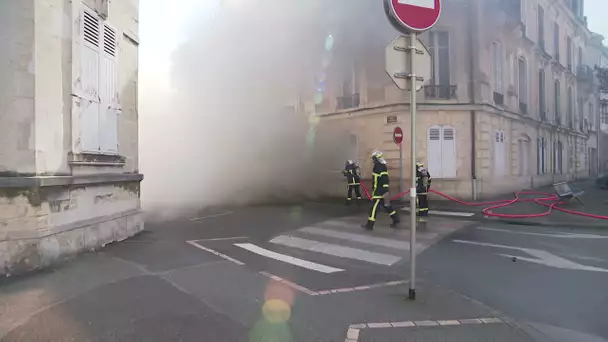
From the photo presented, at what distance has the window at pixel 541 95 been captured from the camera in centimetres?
1763

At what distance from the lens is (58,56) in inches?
177

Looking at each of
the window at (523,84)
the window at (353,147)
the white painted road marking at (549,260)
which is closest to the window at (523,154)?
the window at (523,84)

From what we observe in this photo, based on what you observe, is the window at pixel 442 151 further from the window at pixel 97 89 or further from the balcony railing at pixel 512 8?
the window at pixel 97 89

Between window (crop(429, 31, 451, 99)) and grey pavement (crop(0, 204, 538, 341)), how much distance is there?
7.86m

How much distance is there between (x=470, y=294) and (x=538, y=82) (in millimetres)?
16432

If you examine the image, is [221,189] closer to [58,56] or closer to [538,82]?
[58,56]

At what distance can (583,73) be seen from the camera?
23.5m

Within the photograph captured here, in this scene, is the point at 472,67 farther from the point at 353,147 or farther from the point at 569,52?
the point at 569,52

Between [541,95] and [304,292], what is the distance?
17.6 meters

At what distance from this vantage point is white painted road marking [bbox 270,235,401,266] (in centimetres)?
490

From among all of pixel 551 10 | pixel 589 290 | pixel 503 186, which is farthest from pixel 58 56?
pixel 551 10

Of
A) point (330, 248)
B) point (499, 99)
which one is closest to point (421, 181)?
point (330, 248)

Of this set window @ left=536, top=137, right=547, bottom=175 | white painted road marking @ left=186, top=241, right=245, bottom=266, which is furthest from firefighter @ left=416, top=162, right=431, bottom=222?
window @ left=536, top=137, right=547, bottom=175

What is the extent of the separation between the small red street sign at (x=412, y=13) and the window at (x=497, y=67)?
1083cm
